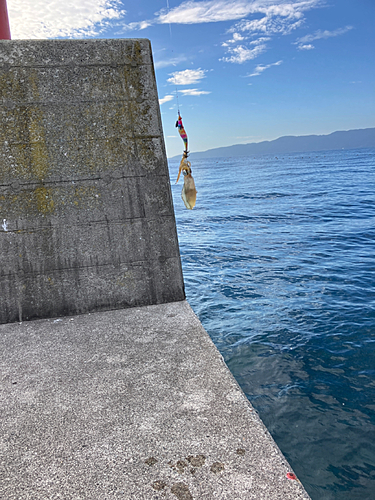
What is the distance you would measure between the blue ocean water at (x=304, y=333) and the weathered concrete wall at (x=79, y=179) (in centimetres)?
202

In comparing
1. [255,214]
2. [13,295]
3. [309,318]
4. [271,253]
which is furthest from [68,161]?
[255,214]

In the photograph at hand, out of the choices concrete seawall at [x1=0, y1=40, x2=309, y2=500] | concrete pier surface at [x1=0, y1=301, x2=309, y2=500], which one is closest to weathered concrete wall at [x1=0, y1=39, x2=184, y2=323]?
concrete seawall at [x1=0, y1=40, x2=309, y2=500]

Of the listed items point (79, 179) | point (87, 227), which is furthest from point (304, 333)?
point (79, 179)

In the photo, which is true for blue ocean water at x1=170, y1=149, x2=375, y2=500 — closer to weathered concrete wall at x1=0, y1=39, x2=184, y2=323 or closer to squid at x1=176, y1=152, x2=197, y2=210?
weathered concrete wall at x1=0, y1=39, x2=184, y2=323

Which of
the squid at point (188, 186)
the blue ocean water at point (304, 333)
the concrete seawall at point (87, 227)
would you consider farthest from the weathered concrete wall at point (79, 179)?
the blue ocean water at point (304, 333)

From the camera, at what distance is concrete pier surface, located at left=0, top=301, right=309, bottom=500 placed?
65.9 inches

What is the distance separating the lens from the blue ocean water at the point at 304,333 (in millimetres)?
3455

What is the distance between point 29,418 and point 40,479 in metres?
0.51

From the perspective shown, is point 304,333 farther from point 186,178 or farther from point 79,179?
point 79,179

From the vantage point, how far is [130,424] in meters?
2.08

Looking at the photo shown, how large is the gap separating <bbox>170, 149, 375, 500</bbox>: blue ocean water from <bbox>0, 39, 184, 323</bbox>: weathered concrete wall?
2.02 meters

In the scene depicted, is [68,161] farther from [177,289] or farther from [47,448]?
[47,448]

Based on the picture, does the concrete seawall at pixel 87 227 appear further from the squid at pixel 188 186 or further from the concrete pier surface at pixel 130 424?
the squid at pixel 188 186

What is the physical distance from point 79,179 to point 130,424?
7.91 feet
